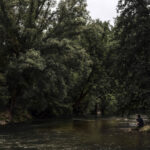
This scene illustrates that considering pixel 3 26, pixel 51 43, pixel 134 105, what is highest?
pixel 3 26

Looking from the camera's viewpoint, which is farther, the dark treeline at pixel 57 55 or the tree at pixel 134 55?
the dark treeline at pixel 57 55

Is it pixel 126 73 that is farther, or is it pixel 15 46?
pixel 15 46

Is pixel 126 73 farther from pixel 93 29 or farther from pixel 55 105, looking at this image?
pixel 55 105

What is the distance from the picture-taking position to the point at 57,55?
3891 cm

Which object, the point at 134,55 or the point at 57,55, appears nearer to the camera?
the point at 134,55

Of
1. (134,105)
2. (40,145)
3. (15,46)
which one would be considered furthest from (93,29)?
(40,145)

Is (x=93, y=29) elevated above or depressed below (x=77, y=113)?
above

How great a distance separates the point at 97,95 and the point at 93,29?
18.1m

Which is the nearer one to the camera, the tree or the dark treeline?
the tree

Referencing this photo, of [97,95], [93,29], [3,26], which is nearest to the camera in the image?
[3,26]

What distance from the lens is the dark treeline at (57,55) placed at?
26109 mm

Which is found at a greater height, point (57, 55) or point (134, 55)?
point (57, 55)

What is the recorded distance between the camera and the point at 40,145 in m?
18.6

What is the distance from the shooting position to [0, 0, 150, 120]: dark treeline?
26109 millimetres
